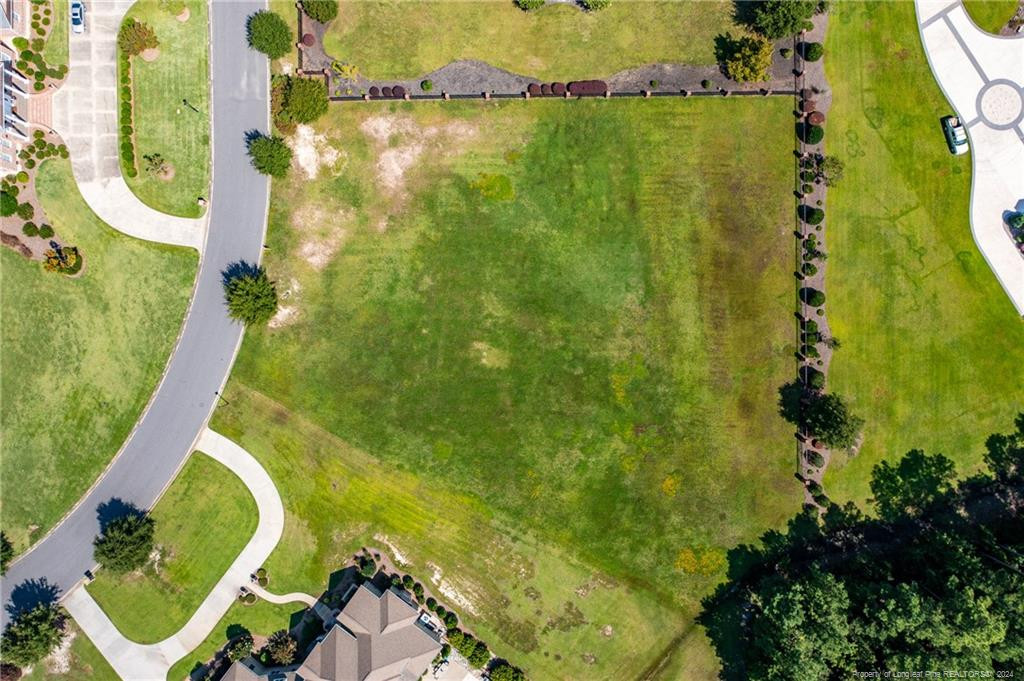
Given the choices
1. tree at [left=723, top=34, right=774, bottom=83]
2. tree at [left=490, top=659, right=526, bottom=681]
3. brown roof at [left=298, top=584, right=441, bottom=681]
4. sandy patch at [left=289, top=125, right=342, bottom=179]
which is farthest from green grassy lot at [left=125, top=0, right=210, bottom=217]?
tree at [left=490, top=659, right=526, bottom=681]

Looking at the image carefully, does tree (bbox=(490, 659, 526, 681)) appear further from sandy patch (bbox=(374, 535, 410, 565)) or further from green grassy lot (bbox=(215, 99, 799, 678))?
sandy patch (bbox=(374, 535, 410, 565))

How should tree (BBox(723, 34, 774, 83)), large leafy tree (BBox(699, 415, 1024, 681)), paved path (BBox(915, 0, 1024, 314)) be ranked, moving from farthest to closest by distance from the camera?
1. paved path (BBox(915, 0, 1024, 314))
2. tree (BBox(723, 34, 774, 83))
3. large leafy tree (BBox(699, 415, 1024, 681))

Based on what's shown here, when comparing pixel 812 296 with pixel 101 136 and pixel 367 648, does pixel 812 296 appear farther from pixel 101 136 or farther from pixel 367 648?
pixel 101 136

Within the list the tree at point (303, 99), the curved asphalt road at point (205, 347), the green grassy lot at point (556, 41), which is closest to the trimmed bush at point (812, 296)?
the green grassy lot at point (556, 41)

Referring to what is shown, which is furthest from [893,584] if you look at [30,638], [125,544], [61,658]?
[61,658]

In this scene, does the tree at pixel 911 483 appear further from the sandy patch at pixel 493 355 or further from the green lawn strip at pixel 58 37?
→ the green lawn strip at pixel 58 37
